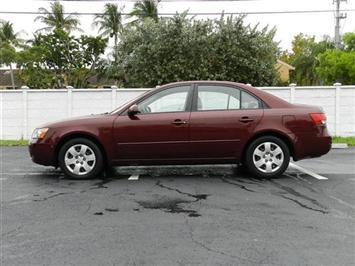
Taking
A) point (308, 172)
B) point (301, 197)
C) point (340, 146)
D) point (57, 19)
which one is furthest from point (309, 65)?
point (301, 197)

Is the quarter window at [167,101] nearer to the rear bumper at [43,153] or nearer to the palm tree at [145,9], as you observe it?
the rear bumper at [43,153]

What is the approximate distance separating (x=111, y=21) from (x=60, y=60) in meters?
7.85

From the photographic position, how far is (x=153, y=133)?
781 cm

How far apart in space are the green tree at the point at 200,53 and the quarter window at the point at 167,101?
1295 centimetres

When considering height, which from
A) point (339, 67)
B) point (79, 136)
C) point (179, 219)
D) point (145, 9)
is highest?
point (145, 9)

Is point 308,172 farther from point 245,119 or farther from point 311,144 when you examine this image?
point 245,119

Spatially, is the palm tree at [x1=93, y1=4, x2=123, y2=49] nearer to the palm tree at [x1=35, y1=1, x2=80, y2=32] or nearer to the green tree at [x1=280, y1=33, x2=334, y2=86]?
the palm tree at [x1=35, y1=1, x2=80, y2=32]

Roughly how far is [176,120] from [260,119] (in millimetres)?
1346

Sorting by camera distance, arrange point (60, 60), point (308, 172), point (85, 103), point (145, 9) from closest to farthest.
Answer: point (308, 172)
point (85, 103)
point (60, 60)
point (145, 9)

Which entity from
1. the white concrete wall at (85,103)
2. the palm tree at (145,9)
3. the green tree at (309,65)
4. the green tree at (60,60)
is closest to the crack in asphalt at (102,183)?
the white concrete wall at (85,103)

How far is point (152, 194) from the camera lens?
6773 mm

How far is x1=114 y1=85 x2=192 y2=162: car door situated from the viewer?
7.81 meters

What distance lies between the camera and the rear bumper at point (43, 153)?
7.95 meters

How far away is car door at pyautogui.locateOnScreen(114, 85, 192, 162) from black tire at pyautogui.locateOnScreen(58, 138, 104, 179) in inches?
12.5
